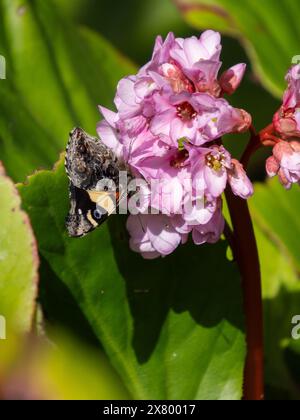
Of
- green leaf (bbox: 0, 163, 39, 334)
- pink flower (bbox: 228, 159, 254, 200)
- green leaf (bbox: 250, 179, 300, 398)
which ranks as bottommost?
green leaf (bbox: 250, 179, 300, 398)

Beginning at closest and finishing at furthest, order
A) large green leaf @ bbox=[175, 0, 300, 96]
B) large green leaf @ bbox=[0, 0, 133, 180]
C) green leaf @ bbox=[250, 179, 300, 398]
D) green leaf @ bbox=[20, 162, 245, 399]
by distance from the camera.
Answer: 1. green leaf @ bbox=[20, 162, 245, 399]
2. large green leaf @ bbox=[0, 0, 133, 180]
3. green leaf @ bbox=[250, 179, 300, 398]
4. large green leaf @ bbox=[175, 0, 300, 96]

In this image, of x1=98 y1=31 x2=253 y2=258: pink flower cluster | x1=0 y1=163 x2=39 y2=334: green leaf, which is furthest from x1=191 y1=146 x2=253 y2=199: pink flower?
x1=0 y1=163 x2=39 y2=334: green leaf

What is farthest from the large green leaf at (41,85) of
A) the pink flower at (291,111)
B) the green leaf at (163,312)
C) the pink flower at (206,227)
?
the pink flower at (291,111)

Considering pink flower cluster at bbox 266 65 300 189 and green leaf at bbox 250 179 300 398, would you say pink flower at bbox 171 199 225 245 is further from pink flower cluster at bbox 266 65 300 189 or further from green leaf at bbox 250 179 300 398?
green leaf at bbox 250 179 300 398

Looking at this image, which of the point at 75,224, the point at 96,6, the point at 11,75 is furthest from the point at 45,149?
the point at 96,6

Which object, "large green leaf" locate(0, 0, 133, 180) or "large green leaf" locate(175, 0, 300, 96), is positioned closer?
"large green leaf" locate(0, 0, 133, 180)

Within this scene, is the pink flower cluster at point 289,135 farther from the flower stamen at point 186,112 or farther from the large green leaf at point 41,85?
the large green leaf at point 41,85
